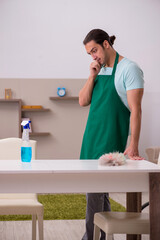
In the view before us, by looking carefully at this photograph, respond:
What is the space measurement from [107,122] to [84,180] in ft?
2.29

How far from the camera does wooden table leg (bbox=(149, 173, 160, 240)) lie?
7.37 ft

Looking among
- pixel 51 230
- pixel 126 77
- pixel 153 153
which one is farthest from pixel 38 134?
pixel 126 77

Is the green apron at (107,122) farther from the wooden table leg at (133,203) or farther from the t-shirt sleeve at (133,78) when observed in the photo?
the wooden table leg at (133,203)

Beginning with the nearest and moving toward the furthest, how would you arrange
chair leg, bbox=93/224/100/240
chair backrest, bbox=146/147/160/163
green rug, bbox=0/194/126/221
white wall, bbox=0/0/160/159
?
chair leg, bbox=93/224/100/240 < green rug, bbox=0/194/126/221 < chair backrest, bbox=146/147/160/163 < white wall, bbox=0/0/160/159

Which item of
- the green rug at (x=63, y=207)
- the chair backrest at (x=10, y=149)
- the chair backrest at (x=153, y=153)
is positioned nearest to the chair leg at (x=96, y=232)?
the chair backrest at (x=10, y=149)

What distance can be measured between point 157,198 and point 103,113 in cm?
76

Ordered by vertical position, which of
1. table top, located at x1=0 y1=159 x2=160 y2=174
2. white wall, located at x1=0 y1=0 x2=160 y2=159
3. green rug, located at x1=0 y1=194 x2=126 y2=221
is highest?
white wall, located at x1=0 y1=0 x2=160 y2=159

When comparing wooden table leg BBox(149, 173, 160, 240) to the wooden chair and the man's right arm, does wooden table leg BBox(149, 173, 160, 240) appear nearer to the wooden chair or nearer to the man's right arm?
the wooden chair

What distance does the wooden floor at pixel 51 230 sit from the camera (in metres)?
3.90

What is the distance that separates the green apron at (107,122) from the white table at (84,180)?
0.54 m

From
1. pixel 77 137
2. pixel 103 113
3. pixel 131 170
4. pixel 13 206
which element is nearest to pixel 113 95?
pixel 103 113

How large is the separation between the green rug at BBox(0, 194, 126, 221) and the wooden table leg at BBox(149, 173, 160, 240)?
2.67m

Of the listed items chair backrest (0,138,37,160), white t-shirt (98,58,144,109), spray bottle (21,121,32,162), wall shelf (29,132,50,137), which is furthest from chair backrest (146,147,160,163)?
spray bottle (21,121,32,162)

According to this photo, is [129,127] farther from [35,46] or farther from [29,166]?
[35,46]
